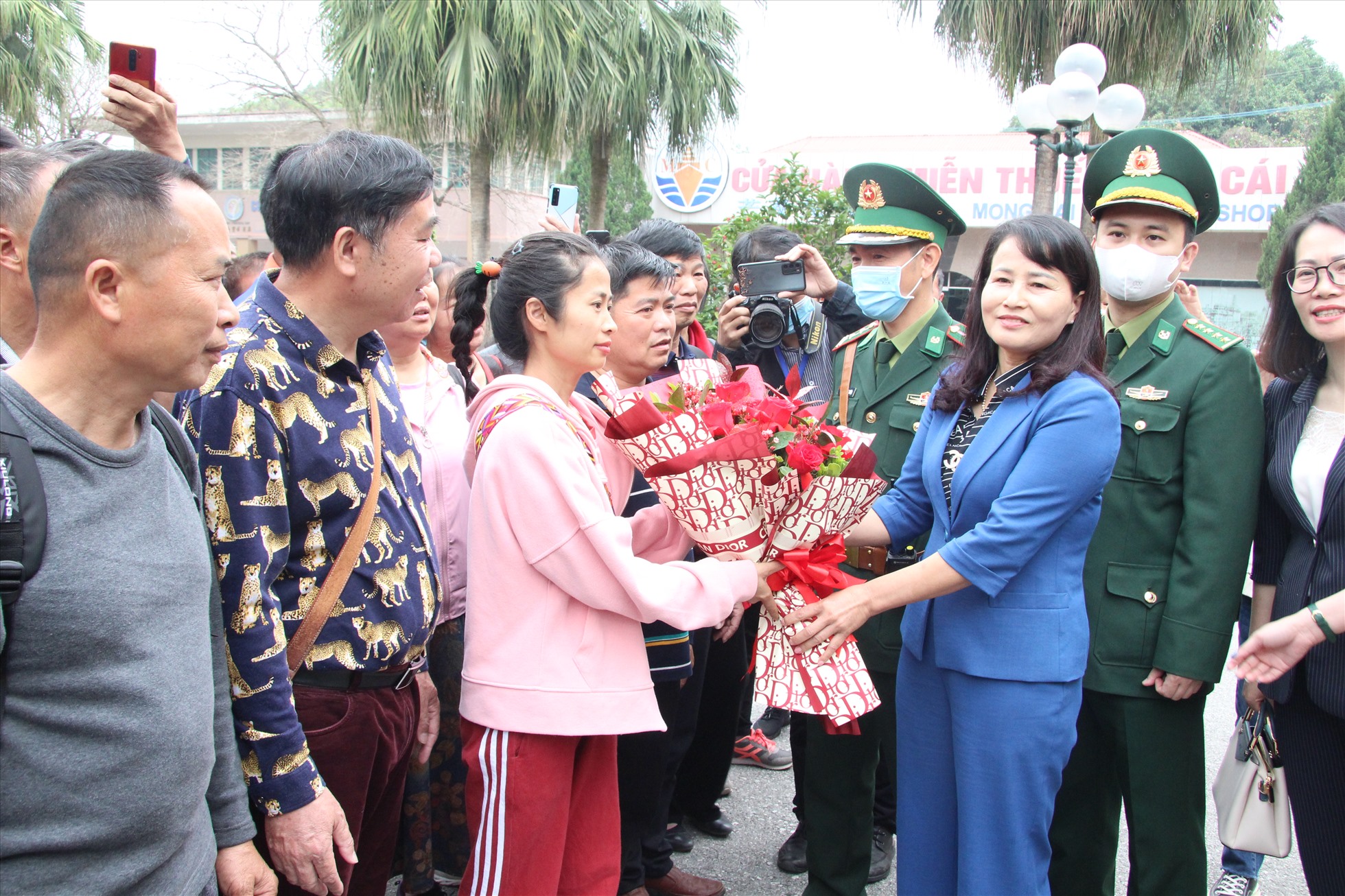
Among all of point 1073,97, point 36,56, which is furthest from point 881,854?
point 36,56

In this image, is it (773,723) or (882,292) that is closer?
(882,292)

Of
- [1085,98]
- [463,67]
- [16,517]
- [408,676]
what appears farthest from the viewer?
[463,67]

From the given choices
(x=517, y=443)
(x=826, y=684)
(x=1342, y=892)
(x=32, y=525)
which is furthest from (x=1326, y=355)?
(x=32, y=525)

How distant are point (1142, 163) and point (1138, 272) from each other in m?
0.33

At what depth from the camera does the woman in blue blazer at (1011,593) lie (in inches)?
83.4

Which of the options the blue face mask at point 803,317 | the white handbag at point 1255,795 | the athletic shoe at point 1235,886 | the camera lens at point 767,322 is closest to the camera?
the white handbag at point 1255,795

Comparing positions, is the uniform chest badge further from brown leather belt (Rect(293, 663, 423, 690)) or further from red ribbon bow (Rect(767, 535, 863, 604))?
brown leather belt (Rect(293, 663, 423, 690))

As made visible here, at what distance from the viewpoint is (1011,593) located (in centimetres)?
220

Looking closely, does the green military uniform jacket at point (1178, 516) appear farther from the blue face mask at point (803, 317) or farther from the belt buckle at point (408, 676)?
the belt buckle at point (408, 676)

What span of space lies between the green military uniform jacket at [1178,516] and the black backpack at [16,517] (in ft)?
7.40

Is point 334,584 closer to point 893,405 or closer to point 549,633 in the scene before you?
point 549,633

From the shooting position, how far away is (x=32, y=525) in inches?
44.9

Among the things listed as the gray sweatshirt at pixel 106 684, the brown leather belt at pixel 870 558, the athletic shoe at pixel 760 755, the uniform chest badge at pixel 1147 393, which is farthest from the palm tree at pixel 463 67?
the gray sweatshirt at pixel 106 684

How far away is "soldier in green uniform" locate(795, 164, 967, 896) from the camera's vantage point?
2732 mm
